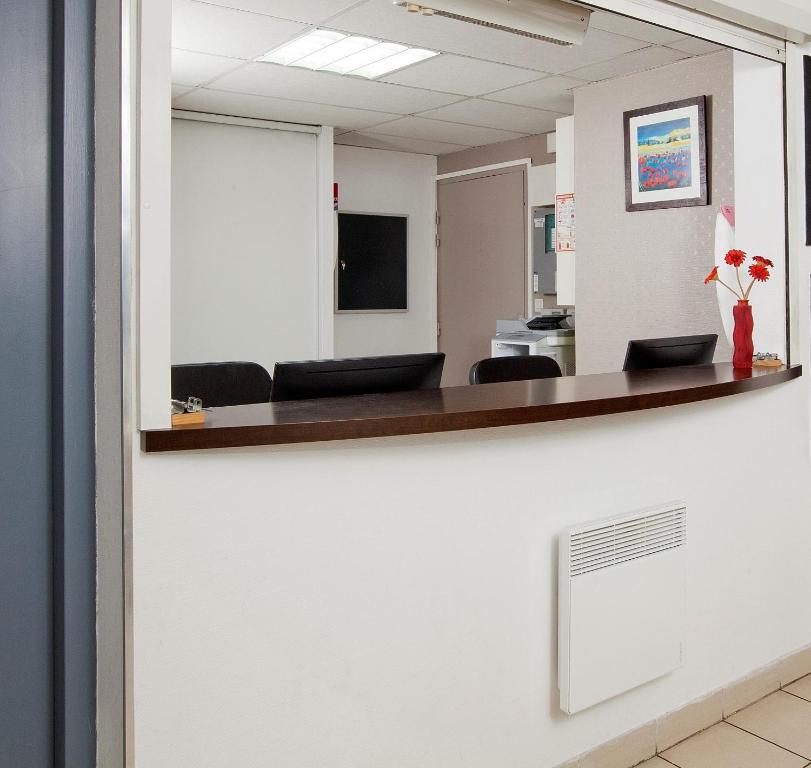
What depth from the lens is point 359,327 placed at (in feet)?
22.2

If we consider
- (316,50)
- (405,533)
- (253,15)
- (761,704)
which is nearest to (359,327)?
(316,50)

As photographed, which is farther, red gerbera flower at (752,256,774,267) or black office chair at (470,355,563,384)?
black office chair at (470,355,563,384)

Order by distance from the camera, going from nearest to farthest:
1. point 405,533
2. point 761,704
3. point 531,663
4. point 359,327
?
1. point 405,533
2. point 531,663
3. point 761,704
4. point 359,327

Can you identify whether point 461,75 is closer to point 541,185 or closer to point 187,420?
point 541,185

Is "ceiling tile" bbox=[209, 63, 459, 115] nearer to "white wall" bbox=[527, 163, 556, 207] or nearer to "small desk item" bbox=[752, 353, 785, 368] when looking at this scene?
"white wall" bbox=[527, 163, 556, 207]

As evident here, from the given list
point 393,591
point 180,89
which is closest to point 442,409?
point 393,591

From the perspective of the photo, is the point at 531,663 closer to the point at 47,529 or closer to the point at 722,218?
the point at 47,529

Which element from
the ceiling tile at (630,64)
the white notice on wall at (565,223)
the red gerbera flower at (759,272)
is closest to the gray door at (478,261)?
the white notice on wall at (565,223)

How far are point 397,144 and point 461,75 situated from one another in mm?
2017

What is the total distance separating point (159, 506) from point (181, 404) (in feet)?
0.68

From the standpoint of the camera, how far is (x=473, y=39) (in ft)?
13.0

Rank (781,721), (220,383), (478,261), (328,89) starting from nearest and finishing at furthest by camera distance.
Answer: (781,721)
(220,383)
(328,89)
(478,261)

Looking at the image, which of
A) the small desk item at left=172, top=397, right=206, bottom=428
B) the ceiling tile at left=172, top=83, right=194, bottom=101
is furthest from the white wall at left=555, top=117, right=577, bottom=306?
the small desk item at left=172, top=397, right=206, bottom=428

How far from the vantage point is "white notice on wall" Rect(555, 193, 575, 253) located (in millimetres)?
4984
